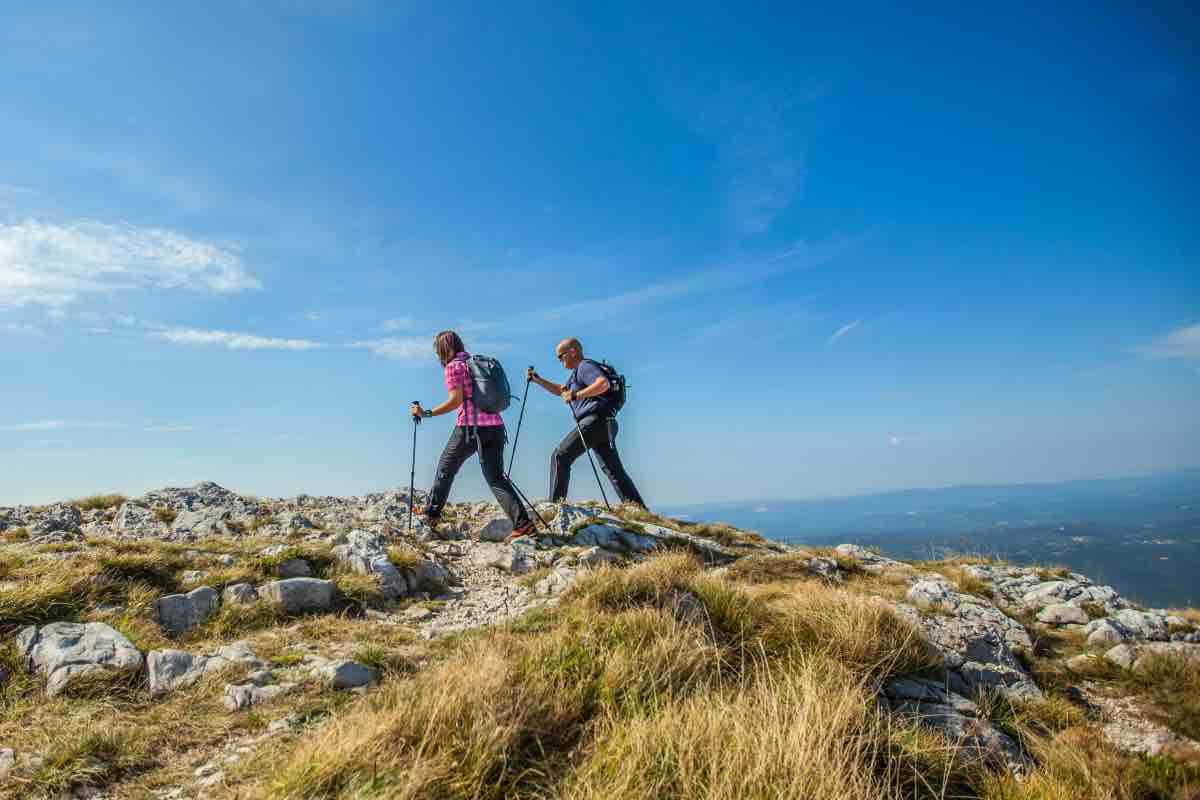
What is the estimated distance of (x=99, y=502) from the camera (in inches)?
485

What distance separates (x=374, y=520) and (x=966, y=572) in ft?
39.1

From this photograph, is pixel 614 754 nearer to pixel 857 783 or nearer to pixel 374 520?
pixel 857 783

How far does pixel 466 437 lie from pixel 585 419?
9.30 feet

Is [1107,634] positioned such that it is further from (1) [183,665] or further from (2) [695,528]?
(1) [183,665]

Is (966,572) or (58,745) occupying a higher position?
(58,745)

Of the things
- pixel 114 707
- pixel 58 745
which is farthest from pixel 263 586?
pixel 58 745

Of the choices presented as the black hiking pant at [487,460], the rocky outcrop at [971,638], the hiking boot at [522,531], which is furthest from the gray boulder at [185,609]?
the rocky outcrop at [971,638]

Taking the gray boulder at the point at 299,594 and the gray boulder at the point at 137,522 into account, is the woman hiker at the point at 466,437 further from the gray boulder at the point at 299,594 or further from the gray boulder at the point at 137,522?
the gray boulder at the point at 137,522

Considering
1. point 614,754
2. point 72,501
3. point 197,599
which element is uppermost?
point 72,501

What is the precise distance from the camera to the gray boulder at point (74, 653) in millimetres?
4562

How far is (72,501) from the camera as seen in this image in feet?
41.5

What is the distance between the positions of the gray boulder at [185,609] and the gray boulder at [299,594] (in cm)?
50

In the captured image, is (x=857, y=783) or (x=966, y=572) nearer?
(x=857, y=783)

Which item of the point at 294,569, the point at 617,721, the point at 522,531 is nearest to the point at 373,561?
the point at 294,569
